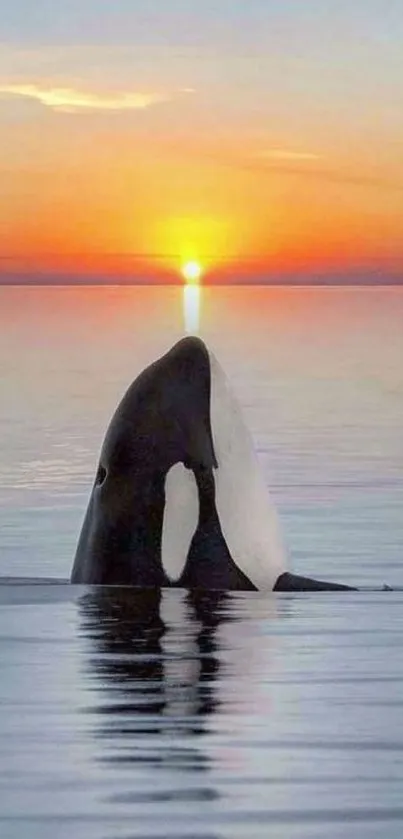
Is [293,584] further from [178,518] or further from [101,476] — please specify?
[101,476]

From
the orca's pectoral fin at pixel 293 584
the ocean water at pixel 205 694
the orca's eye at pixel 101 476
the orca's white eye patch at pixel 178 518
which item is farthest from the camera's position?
the orca's pectoral fin at pixel 293 584

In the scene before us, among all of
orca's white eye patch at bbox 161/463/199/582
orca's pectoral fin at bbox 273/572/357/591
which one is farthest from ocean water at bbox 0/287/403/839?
orca's white eye patch at bbox 161/463/199/582

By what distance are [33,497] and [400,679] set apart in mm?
13722

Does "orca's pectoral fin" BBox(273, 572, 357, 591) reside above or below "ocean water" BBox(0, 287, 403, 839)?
above

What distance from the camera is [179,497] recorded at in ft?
42.5

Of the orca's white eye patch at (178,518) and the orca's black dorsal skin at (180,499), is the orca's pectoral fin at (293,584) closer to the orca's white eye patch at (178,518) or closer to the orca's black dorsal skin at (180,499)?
the orca's black dorsal skin at (180,499)

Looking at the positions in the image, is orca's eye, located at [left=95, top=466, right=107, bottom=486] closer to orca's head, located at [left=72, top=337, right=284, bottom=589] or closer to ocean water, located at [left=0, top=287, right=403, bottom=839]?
orca's head, located at [left=72, top=337, right=284, bottom=589]

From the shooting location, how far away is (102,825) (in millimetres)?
7434

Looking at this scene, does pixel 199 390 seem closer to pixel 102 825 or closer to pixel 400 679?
pixel 400 679

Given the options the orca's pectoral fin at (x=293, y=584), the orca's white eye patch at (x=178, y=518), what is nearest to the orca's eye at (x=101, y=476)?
the orca's white eye patch at (x=178, y=518)

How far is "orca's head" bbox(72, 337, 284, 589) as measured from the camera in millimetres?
12789

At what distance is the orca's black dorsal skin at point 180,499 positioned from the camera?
12789mm

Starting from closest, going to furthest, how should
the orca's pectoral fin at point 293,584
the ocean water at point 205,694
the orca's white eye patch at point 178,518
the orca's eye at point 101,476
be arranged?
the ocean water at point 205,694
the orca's white eye patch at point 178,518
the orca's eye at point 101,476
the orca's pectoral fin at point 293,584

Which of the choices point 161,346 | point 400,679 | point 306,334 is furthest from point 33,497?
point 306,334
